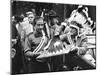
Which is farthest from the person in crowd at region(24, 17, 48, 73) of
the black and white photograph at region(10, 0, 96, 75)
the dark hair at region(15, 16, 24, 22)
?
the dark hair at region(15, 16, 24, 22)

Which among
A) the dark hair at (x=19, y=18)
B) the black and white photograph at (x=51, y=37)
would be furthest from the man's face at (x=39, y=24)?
the dark hair at (x=19, y=18)

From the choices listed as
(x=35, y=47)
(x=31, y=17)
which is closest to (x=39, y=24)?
(x=31, y=17)

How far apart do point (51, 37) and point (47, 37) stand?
39 mm

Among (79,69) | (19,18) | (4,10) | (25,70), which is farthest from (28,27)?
(79,69)

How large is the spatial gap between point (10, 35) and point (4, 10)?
0.23 meters

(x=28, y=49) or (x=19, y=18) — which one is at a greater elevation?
(x=19, y=18)

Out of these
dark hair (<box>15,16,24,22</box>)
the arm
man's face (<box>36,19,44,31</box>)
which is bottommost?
the arm

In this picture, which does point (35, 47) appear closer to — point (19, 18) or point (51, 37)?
point (51, 37)

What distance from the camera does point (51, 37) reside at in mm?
1808

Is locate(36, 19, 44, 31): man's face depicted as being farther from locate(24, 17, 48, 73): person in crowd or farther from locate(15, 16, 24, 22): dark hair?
locate(15, 16, 24, 22): dark hair

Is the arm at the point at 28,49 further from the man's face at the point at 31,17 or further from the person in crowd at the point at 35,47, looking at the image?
the man's face at the point at 31,17

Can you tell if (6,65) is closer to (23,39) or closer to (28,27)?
(23,39)

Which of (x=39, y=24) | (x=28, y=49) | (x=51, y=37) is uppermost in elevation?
(x=39, y=24)

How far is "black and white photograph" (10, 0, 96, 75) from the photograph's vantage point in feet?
5.65
